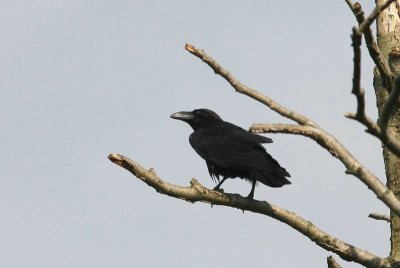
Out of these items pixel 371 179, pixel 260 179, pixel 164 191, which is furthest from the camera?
pixel 260 179

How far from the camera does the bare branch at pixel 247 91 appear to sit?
14.0 feet

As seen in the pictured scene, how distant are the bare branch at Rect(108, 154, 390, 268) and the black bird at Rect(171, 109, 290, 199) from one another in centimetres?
144

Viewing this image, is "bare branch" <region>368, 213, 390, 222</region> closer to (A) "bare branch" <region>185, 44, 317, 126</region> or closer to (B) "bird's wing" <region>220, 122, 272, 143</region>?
(B) "bird's wing" <region>220, 122, 272, 143</region>

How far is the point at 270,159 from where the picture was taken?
29.0 feet

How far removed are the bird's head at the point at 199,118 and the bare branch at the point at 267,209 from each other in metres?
4.11

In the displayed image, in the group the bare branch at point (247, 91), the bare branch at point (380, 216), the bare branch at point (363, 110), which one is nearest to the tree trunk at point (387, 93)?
the bare branch at point (380, 216)

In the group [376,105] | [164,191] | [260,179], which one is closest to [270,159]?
[260,179]

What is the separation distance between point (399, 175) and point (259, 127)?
11.3ft

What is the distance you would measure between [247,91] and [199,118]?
665cm

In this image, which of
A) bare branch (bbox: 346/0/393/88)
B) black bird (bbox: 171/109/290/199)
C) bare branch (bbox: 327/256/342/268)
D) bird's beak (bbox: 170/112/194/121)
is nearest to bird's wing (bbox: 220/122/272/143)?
black bird (bbox: 171/109/290/199)

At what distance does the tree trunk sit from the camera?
23.2ft

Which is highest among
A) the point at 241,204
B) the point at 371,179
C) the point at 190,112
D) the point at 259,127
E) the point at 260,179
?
the point at 190,112

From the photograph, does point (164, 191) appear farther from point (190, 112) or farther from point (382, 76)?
point (190, 112)

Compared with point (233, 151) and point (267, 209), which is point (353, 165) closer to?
point (267, 209)
